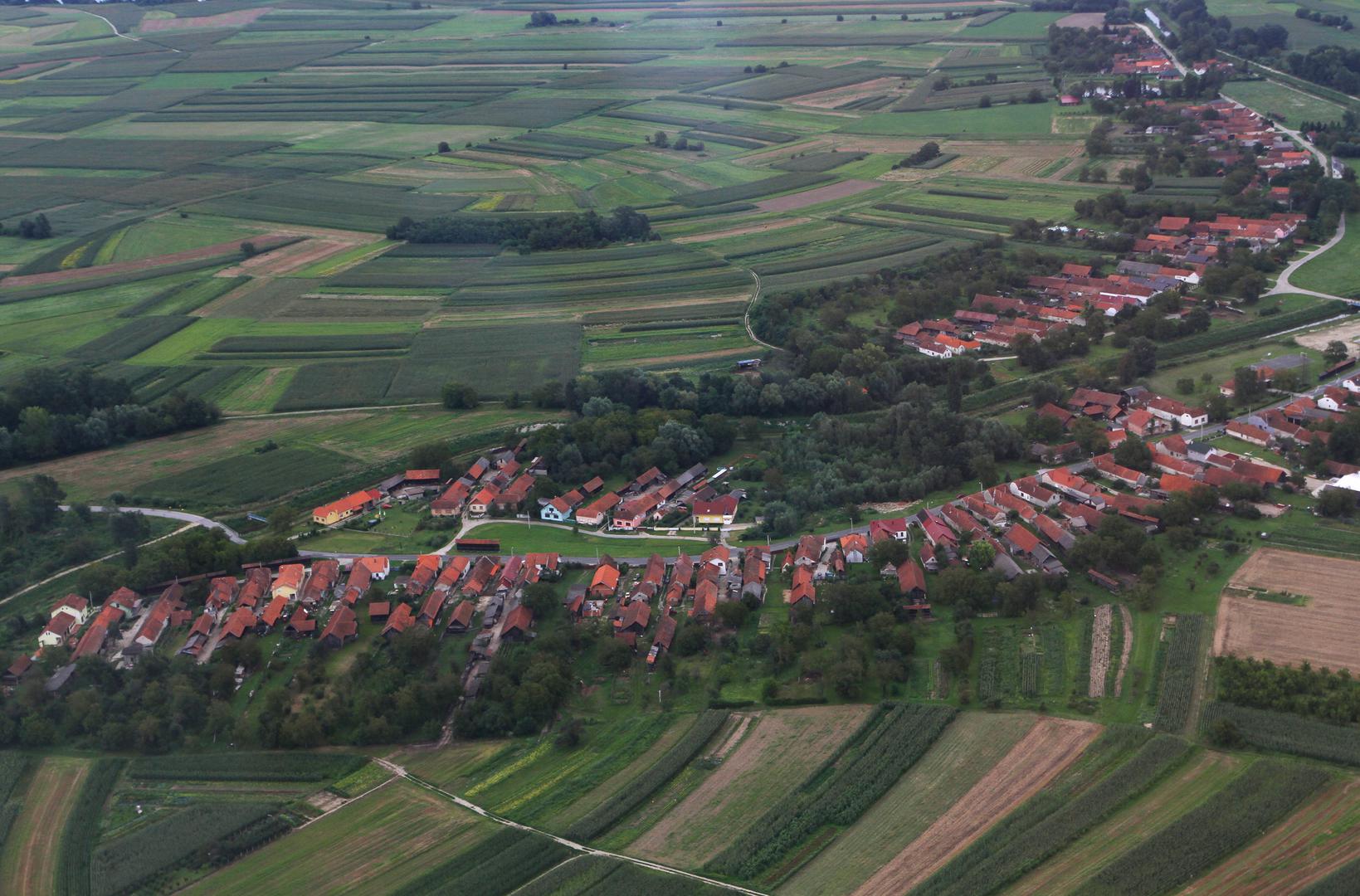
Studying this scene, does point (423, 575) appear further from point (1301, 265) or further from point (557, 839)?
point (1301, 265)

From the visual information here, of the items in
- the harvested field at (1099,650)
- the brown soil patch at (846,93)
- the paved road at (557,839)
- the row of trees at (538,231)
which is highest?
the brown soil patch at (846,93)

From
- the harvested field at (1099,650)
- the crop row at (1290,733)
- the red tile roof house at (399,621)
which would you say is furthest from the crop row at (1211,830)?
the red tile roof house at (399,621)

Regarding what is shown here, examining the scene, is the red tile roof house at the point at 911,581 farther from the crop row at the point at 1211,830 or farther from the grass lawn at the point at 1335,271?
the grass lawn at the point at 1335,271

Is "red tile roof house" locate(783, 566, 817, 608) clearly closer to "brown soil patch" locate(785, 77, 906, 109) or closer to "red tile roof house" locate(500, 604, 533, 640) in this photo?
"red tile roof house" locate(500, 604, 533, 640)

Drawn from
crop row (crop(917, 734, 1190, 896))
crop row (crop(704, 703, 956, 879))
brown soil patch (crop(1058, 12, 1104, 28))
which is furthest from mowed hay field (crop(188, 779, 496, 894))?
brown soil patch (crop(1058, 12, 1104, 28))

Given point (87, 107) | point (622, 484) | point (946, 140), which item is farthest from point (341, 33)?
point (622, 484)
